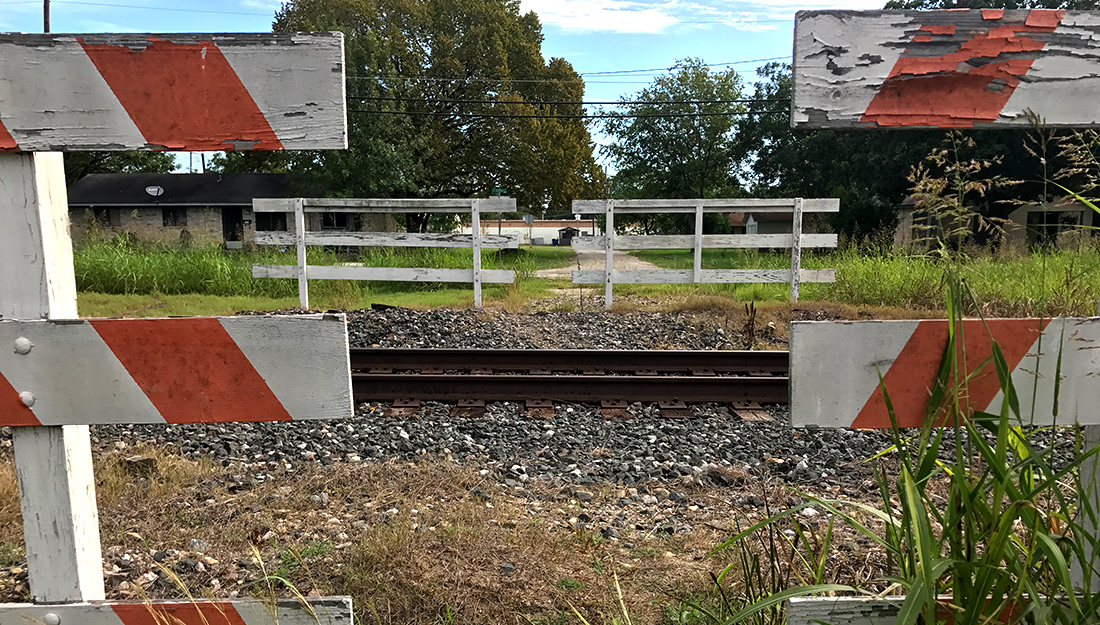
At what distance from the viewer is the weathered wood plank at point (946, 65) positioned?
5.06ft


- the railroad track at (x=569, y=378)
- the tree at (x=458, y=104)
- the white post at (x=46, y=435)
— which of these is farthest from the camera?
the tree at (x=458, y=104)

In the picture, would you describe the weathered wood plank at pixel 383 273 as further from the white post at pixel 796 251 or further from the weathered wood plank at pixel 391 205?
the white post at pixel 796 251

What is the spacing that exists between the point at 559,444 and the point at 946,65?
367 cm

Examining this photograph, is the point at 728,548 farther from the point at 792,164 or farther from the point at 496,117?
the point at 792,164

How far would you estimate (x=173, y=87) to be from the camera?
4.99ft

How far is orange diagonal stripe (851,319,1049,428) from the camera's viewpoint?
61.6 inches

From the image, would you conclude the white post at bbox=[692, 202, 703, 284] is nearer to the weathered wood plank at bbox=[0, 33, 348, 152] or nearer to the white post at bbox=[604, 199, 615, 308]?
the white post at bbox=[604, 199, 615, 308]

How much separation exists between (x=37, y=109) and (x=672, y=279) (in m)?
9.71

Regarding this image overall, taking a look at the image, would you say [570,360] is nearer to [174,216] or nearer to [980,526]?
[980,526]

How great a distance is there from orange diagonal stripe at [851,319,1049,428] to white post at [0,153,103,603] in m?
2.00

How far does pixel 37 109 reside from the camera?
150 cm

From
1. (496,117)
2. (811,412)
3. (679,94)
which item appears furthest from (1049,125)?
(679,94)

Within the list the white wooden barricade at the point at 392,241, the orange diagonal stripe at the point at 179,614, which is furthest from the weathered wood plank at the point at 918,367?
the white wooden barricade at the point at 392,241

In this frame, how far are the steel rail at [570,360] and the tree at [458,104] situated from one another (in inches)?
892
